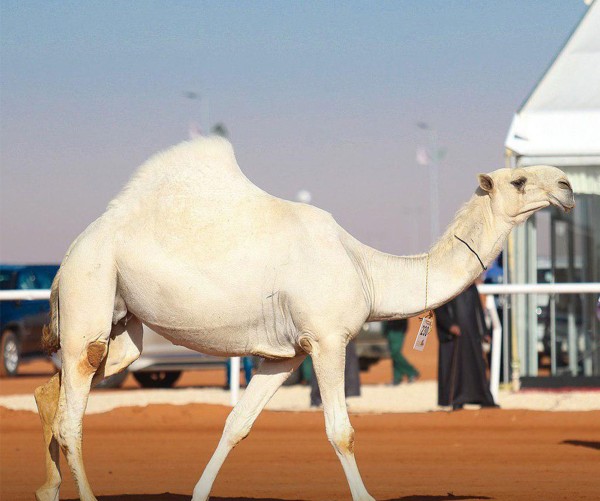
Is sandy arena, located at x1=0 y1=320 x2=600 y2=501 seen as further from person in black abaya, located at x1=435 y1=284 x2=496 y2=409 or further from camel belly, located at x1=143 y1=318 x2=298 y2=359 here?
camel belly, located at x1=143 y1=318 x2=298 y2=359

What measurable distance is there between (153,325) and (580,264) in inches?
488

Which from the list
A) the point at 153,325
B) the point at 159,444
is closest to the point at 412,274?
the point at 153,325

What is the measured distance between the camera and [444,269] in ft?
28.4

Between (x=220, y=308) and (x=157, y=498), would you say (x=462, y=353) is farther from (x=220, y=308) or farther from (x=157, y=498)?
(x=220, y=308)

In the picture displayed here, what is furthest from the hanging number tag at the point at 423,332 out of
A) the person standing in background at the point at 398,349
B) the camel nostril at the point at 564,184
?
the person standing in background at the point at 398,349

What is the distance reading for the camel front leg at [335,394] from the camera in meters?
8.10

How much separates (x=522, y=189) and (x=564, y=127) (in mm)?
10401

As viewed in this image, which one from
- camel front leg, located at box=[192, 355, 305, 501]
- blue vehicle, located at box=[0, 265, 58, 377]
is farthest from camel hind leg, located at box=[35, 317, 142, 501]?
blue vehicle, located at box=[0, 265, 58, 377]

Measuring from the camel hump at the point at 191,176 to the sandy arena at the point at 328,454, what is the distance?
94.5 inches

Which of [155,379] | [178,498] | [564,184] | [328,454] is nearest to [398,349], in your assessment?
[155,379]

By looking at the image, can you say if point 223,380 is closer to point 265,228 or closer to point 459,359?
point 459,359

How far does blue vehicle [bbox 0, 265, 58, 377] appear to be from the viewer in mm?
26156

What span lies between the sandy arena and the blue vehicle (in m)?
9.13

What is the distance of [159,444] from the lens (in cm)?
1403
